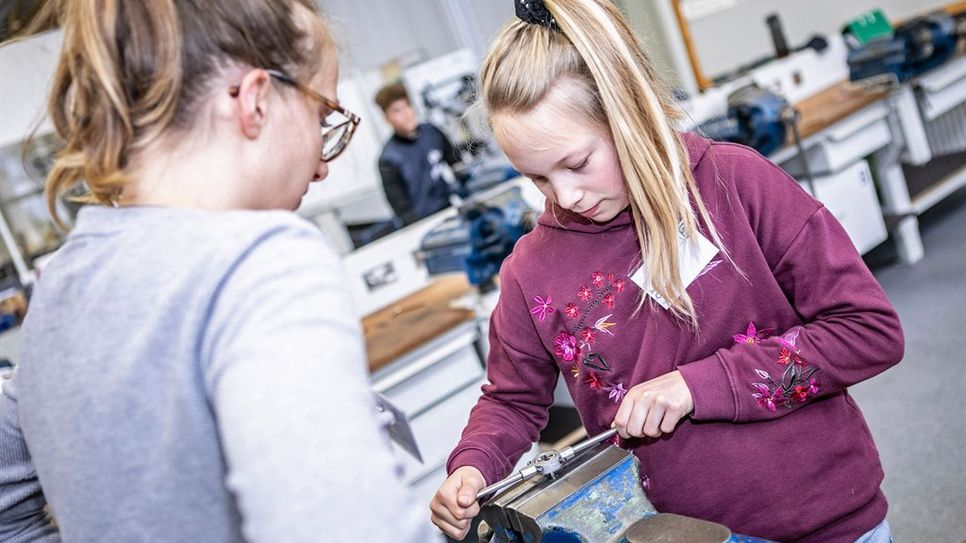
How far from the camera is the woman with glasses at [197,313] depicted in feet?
1.65

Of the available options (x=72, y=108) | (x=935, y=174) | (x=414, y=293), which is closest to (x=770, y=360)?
(x=72, y=108)

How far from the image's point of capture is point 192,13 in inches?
23.8

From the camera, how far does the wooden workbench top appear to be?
2381 mm

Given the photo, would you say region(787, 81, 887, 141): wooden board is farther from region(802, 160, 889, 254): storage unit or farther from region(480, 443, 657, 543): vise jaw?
region(480, 443, 657, 543): vise jaw

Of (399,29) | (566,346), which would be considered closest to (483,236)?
(566,346)

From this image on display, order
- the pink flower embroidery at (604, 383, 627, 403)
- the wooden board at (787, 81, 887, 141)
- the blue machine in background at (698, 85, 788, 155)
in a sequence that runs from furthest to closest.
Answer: the wooden board at (787, 81, 887, 141), the blue machine in background at (698, 85, 788, 155), the pink flower embroidery at (604, 383, 627, 403)

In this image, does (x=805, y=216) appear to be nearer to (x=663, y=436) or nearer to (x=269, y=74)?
(x=663, y=436)

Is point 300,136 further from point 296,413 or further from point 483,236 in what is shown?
point 483,236

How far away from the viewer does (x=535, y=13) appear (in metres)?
1.07

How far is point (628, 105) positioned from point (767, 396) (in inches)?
15.7

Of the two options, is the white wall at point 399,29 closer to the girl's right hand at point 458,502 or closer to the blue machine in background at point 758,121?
the blue machine in background at point 758,121

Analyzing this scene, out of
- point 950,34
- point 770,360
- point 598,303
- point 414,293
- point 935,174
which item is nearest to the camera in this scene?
point 770,360

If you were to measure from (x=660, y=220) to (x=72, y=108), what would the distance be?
2.23ft

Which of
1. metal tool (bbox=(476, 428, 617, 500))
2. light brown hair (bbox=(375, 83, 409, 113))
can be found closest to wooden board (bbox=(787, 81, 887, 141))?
light brown hair (bbox=(375, 83, 409, 113))
